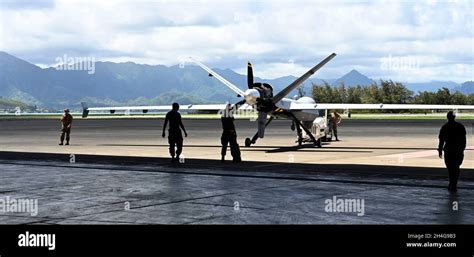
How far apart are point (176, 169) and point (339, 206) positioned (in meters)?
8.72

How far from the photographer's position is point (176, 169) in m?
20.2

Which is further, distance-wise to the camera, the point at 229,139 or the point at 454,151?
the point at 229,139

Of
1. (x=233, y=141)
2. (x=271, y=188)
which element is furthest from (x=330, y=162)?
(x=271, y=188)

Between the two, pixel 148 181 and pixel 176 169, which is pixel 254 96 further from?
pixel 148 181

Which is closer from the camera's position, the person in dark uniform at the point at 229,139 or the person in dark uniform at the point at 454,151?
the person in dark uniform at the point at 454,151

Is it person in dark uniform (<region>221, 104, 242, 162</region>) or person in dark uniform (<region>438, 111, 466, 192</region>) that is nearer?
person in dark uniform (<region>438, 111, 466, 192</region>)

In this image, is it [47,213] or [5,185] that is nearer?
[47,213]

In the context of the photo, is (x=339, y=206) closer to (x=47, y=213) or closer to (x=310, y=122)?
(x=47, y=213)
